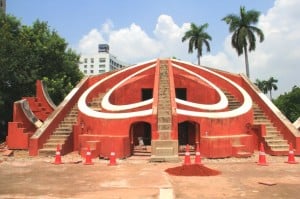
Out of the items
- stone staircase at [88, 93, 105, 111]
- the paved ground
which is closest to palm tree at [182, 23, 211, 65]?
stone staircase at [88, 93, 105, 111]

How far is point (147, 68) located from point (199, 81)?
121 inches

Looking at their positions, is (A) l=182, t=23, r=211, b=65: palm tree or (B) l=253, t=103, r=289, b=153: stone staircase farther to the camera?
(A) l=182, t=23, r=211, b=65: palm tree

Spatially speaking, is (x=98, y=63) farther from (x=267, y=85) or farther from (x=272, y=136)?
(x=272, y=136)

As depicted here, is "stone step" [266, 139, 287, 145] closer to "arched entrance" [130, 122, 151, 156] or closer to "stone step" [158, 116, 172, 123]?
"stone step" [158, 116, 172, 123]

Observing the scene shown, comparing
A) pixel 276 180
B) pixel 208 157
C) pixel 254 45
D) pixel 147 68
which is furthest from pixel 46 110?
pixel 254 45

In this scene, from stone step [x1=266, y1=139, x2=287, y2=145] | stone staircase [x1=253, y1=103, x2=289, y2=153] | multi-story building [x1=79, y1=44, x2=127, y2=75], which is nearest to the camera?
stone staircase [x1=253, y1=103, x2=289, y2=153]

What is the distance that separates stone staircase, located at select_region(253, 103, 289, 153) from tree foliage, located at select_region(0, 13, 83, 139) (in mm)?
13129

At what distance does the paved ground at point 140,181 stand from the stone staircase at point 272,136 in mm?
1984

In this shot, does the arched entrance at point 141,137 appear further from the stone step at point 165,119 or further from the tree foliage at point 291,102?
the tree foliage at point 291,102

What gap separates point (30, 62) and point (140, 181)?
17709mm

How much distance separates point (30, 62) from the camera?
24.5 meters

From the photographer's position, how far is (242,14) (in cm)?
3869

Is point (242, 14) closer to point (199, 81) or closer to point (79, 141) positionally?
point (199, 81)

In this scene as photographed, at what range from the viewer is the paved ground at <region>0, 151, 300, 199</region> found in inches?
294
